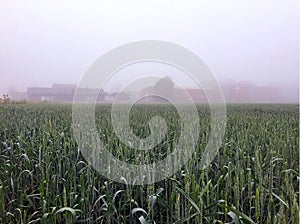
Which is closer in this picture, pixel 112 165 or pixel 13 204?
pixel 13 204

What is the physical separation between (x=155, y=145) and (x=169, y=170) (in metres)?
1.30

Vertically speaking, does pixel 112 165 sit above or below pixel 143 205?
above

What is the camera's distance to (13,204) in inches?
119

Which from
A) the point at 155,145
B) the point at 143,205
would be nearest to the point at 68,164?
the point at 143,205

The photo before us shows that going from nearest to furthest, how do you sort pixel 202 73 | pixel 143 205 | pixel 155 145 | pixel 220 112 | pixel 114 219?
pixel 114 219 → pixel 143 205 → pixel 202 73 → pixel 155 145 → pixel 220 112

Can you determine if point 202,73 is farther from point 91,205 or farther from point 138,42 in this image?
point 91,205

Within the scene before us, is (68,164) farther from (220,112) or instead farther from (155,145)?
(220,112)

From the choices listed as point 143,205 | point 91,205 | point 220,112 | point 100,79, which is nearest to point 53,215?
point 91,205

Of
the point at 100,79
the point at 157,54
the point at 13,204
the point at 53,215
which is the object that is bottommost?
the point at 13,204

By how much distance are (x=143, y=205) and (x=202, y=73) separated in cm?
169

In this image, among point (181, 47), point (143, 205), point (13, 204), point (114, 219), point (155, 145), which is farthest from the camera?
point (155, 145)

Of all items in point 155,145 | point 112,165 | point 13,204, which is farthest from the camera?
point 155,145

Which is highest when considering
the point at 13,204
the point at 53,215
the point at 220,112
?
the point at 220,112

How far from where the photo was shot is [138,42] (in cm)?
404
